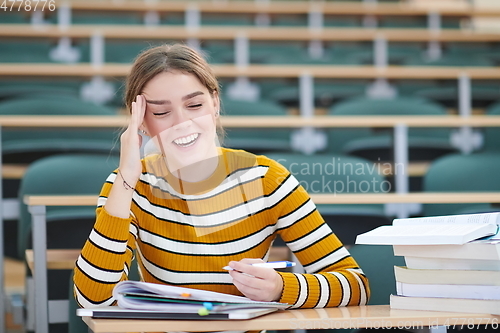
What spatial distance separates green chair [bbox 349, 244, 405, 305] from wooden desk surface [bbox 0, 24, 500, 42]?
7.68 ft

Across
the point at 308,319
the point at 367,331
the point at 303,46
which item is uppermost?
the point at 303,46

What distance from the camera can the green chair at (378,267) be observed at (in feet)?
4.38

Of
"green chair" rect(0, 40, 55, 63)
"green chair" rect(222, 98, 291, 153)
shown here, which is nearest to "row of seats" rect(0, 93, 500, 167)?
"green chair" rect(222, 98, 291, 153)

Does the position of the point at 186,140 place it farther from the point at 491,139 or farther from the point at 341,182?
the point at 491,139

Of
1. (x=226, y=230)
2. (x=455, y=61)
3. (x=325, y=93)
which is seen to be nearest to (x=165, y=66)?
(x=226, y=230)

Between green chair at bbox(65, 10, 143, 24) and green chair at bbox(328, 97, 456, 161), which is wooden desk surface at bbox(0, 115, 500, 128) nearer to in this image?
green chair at bbox(328, 97, 456, 161)

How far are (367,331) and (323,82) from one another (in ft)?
6.72

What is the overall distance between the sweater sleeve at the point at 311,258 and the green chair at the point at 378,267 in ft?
0.73

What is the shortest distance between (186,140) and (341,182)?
825 mm

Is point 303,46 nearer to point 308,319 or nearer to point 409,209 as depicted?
point 409,209

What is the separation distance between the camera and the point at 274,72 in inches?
116

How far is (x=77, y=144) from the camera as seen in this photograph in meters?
2.28

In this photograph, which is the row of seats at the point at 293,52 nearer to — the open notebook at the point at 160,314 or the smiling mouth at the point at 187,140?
the smiling mouth at the point at 187,140

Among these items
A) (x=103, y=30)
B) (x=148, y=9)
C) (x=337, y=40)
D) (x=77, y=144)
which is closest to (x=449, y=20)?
(x=337, y=40)
